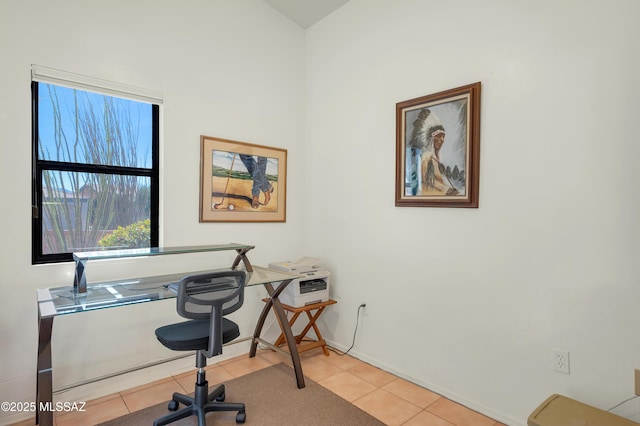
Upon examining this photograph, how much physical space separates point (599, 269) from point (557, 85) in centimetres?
106

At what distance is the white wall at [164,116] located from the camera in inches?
84.7

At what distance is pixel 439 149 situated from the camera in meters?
2.52

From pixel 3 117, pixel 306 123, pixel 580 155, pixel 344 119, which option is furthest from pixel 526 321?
pixel 3 117

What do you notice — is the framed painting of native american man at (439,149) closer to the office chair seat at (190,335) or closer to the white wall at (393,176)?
the white wall at (393,176)

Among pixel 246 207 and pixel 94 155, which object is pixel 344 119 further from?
pixel 94 155

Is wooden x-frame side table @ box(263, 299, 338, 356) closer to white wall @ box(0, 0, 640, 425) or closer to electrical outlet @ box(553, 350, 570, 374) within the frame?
white wall @ box(0, 0, 640, 425)

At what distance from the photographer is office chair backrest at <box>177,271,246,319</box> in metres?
1.89

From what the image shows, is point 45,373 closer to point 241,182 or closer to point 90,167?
point 90,167

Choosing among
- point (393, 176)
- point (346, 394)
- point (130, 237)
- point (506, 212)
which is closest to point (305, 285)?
point (346, 394)

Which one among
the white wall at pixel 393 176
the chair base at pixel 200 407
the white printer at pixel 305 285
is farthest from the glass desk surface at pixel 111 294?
the chair base at pixel 200 407

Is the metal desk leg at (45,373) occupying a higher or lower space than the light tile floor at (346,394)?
higher

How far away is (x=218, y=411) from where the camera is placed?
2205 millimetres

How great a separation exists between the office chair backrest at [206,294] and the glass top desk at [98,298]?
0.71ft

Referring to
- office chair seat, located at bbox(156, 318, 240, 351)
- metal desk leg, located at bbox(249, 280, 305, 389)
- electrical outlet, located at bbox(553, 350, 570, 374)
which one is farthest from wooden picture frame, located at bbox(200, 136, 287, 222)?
electrical outlet, located at bbox(553, 350, 570, 374)
